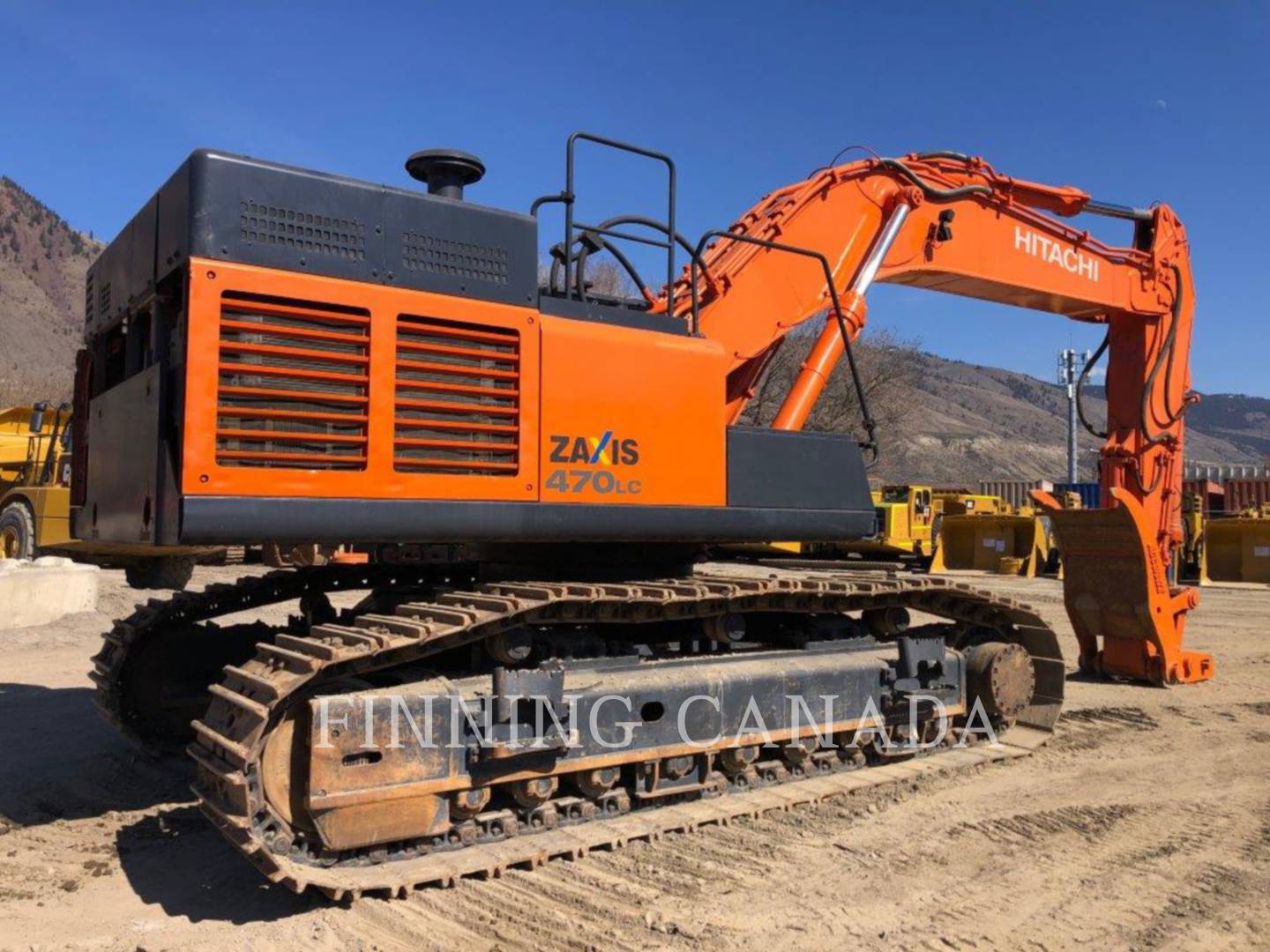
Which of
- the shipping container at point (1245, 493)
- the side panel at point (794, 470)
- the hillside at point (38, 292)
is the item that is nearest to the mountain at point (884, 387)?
the hillside at point (38, 292)

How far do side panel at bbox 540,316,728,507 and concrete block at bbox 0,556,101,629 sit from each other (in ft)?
32.7

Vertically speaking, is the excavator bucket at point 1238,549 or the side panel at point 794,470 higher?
the side panel at point 794,470

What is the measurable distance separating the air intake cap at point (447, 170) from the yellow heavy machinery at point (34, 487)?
1217cm

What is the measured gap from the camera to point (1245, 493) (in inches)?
1444

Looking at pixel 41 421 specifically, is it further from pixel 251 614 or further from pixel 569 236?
pixel 569 236

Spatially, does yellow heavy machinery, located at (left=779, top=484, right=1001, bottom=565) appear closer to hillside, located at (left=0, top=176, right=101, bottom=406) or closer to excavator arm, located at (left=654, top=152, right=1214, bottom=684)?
excavator arm, located at (left=654, top=152, right=1214, bottom=684)

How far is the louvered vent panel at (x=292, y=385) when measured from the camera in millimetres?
4301

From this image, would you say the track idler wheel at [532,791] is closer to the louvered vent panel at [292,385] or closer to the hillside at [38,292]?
the louvered vent panel at [292,385]

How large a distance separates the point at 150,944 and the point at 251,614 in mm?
8454

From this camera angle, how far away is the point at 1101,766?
6.79 metres

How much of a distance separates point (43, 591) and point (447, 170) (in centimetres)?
996

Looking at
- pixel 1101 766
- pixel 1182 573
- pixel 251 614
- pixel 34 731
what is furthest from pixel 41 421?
pixel 1182 573

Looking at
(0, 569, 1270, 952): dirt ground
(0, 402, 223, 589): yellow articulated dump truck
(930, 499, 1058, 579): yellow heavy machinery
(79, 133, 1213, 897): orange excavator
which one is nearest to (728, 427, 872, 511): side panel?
(79, 133, 1213, 897): orange excavator

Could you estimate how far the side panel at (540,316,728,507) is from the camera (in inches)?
199
